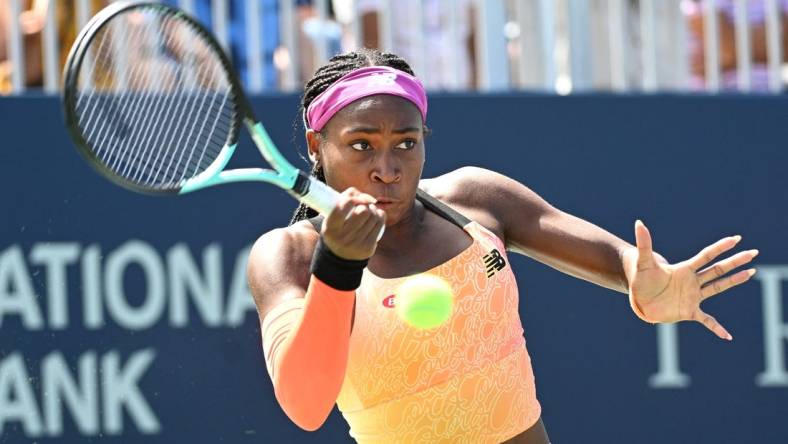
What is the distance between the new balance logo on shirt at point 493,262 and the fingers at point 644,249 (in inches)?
12.3

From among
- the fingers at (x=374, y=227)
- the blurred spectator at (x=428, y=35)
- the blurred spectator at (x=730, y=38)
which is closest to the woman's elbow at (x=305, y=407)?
the fingers at (x=374, y=227)

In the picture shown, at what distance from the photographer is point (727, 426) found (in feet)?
17.5

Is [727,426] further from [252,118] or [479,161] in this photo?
[252,118]

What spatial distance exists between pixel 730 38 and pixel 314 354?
Answer: 12.6ft

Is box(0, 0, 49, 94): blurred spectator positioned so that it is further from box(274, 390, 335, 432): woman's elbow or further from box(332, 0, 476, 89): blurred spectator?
box(274, 390, 335, 432): woman's elbow

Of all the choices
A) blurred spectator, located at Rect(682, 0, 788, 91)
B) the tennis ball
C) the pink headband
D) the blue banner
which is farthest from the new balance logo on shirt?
blurred spectator, located at Rect(682, 0, 788, 91)

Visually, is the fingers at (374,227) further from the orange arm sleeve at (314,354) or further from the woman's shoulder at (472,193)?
the woman's shoulder at (472,193)

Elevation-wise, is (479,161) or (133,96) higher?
(133,96)

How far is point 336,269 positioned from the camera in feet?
8.61

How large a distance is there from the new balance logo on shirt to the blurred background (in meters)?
1.95

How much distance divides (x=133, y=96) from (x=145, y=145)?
114 centimetres

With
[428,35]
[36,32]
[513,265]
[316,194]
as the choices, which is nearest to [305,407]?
[316,194]

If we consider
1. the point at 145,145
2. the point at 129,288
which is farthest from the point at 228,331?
the point at 145,145

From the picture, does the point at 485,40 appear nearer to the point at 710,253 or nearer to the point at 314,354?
the point at 710,253
